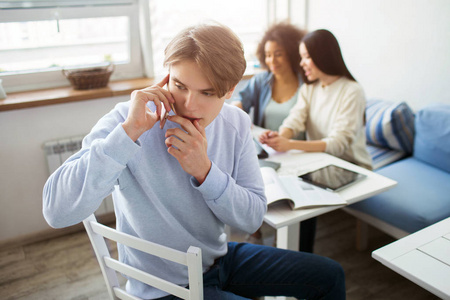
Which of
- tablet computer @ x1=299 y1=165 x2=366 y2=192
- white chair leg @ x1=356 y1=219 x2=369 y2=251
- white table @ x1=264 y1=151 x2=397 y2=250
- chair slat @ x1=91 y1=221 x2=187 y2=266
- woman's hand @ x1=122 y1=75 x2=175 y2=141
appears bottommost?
white chair leg @ x1=356 y1=219 x2=369 y2=251

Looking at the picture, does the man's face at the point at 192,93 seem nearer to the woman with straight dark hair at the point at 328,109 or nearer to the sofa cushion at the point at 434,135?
the woman with straight dark hair at the point at 328,109

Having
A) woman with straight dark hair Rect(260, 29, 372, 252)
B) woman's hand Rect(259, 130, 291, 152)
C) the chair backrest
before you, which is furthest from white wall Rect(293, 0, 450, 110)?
the chair backrest

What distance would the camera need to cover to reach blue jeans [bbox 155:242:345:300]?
1.27m

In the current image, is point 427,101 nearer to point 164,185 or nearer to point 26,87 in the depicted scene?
point 164,185

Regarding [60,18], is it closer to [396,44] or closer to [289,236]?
[289,236]

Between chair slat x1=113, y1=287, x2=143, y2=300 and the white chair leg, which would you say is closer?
chair slat x1=113, y1=287, x2=143, y2=300

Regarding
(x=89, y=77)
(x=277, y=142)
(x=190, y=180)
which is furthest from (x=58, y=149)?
(x=190, y=180)

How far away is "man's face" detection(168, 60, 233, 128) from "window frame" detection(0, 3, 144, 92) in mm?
1873

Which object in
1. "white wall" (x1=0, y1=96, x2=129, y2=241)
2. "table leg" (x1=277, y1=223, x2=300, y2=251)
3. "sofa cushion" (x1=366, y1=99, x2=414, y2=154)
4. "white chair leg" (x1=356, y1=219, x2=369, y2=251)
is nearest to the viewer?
"table leg" (x1=277, y1=223, x2=300, y2=251)

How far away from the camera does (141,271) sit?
40.9 inches

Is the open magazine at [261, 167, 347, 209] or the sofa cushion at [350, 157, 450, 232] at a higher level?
the open magazine at [261, 167, 347, 209]

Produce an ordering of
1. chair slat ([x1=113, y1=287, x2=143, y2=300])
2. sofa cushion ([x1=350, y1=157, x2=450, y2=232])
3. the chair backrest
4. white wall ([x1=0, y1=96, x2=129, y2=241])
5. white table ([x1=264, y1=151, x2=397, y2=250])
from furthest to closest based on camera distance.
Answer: white wall ([x1=0, y1=96, x2=129, y2=241])
sofa cushion ([x1=350, y1=157, x2=450, y2=232])
white table ([x1=264, y1=151, x2=397, y2=250])
chair slat ([x1=113, y1=287, x2=143, y2=300])
the chair backrest

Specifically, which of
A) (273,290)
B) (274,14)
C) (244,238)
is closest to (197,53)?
(273,290)

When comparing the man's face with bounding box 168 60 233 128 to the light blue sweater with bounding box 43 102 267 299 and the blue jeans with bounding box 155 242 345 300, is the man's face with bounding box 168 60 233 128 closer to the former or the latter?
the light blue sweater with bounding box 43 102 267 299
